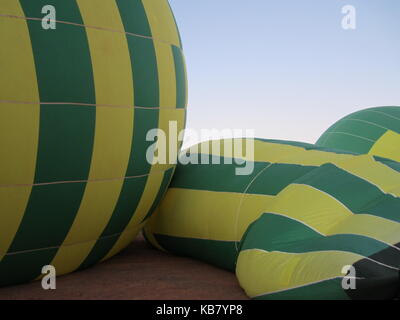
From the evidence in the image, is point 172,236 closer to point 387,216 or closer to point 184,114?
point 184,114

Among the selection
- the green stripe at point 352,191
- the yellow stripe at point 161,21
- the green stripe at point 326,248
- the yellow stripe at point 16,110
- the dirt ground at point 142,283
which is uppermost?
the yellow stripe at point 161,21

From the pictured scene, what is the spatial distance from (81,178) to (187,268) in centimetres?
121

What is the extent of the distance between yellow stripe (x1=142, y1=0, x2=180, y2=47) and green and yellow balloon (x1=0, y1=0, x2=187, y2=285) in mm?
13

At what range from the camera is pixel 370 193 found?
347cm

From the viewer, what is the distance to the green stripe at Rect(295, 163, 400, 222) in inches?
129

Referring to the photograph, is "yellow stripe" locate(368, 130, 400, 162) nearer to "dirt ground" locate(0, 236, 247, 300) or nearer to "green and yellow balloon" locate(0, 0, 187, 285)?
"dirt ground" locate(0, 236, 247, 300)

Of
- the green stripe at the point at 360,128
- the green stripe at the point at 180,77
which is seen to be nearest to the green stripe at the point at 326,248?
the green stripe at the point at 180,77

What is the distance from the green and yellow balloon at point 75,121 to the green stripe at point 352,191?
1104 mm

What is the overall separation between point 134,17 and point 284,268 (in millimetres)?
1853

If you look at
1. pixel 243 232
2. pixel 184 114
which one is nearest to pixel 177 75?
pixel 184 114

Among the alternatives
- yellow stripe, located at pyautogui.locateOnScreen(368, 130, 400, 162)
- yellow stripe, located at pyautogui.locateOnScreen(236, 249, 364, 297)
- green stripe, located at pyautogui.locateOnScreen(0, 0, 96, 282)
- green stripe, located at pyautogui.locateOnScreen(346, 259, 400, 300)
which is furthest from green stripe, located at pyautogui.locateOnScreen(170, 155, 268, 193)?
yellow stripe, located at pyautogui.locateOnScreen(368, 130, 400, 162)

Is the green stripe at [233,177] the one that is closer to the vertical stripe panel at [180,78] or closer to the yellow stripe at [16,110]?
the vertical stripe panel at [180,78]

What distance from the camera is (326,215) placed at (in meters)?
3.40

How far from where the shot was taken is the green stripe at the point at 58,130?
10.7 feet
